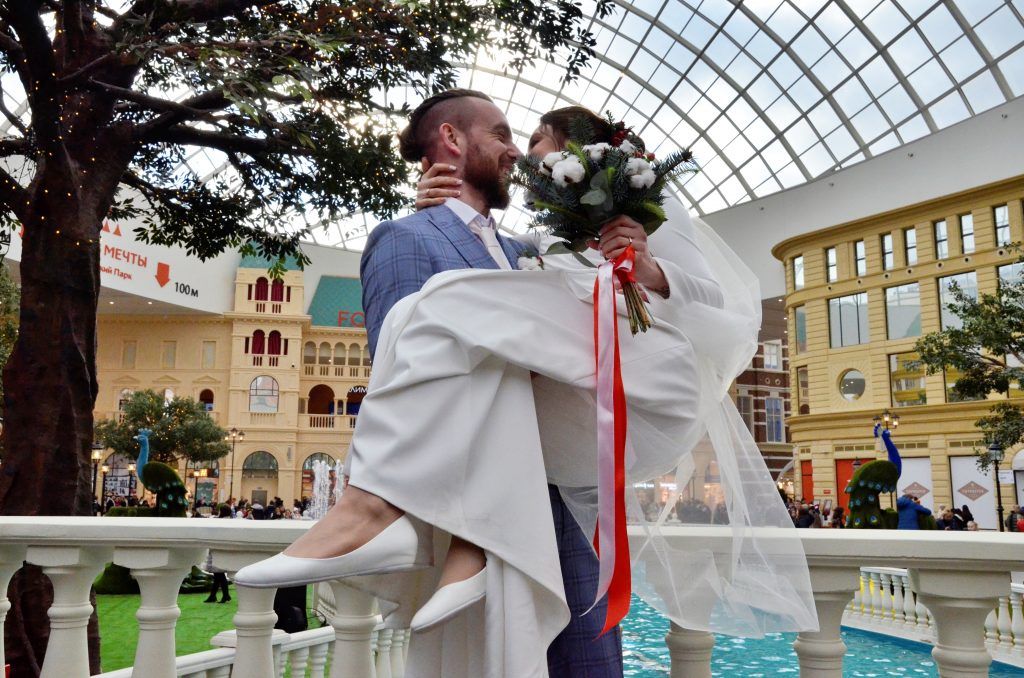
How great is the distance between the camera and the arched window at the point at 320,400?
37188mm

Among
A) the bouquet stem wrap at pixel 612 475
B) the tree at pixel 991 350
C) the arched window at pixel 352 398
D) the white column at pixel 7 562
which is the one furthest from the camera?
the arched window at pixel 352 398

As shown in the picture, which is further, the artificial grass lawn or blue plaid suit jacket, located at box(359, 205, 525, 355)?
the artificial grass lawn

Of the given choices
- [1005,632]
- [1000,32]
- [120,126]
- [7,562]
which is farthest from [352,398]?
[7,562]

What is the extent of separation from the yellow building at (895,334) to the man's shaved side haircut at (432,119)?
2151 cm

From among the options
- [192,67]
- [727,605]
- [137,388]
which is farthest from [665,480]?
[137,388]

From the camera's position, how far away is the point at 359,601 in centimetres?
181

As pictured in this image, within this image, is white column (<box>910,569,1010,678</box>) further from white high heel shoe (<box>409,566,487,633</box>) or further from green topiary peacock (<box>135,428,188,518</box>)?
green topiary peacock (<box>135,428,188,518</box>)

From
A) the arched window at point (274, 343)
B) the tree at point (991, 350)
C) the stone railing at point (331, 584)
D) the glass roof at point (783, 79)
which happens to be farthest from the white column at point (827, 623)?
the arched window at point (274, 343)

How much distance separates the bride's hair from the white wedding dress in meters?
0.25

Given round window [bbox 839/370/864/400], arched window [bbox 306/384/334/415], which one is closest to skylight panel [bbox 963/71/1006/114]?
round window [bbox 839/370/864/400]

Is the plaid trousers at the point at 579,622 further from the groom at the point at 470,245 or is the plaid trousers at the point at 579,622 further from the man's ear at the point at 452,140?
the man's ear at the point at 452,140

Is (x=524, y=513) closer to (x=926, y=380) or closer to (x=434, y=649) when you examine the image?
(x=434, y=649)

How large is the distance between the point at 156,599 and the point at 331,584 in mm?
416

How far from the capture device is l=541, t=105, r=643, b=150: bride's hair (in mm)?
1509
